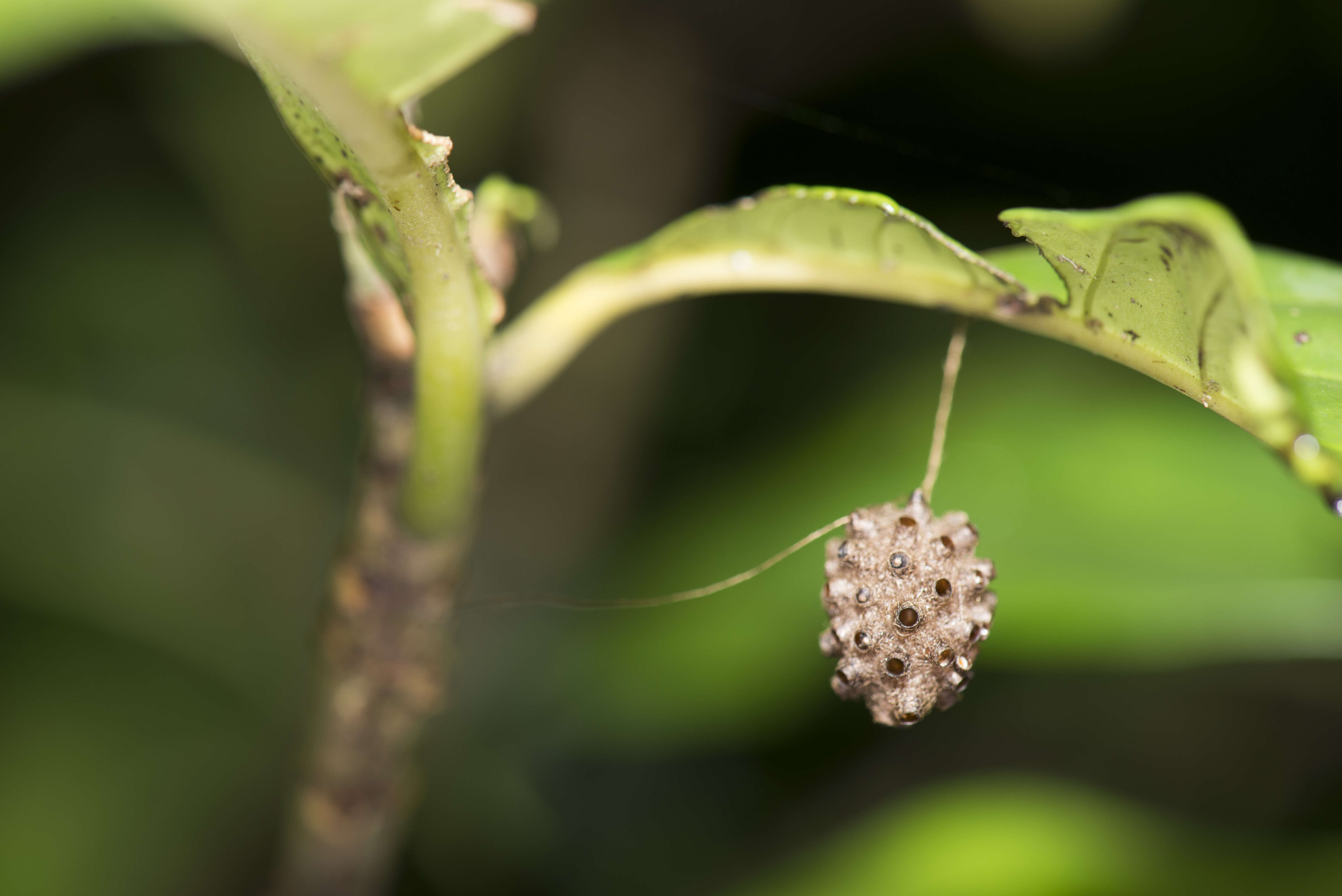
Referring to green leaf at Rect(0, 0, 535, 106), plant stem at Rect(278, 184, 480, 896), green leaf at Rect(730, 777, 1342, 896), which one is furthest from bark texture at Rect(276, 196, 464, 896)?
green leaf at Rect(730, 777, 1342, 896)

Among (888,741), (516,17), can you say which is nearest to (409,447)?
(516,17)

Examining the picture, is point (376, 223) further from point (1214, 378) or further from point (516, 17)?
point (1214, 378)

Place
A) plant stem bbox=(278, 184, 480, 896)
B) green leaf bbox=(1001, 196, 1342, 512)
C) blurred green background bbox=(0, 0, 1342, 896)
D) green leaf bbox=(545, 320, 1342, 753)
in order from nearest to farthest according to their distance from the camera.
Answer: green leaf bbox=(1001, 196, 1342, 512) < plant stem bbox=(278, 184, 480, 896) < green leaf bbox=(545, 320, 1342, 753) < blurred green background bbox=(0, 0, 1342, 896)

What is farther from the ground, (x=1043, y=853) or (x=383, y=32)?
(x=383, y=32)

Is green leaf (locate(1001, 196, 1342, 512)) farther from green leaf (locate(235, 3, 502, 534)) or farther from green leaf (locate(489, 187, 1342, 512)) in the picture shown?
green leaf (locate(235, 3, 502, 534))

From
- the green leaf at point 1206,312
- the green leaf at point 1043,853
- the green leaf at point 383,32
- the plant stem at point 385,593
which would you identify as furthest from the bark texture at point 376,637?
the green leaf at point 1043,853

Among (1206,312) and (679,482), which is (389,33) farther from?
(679,482)

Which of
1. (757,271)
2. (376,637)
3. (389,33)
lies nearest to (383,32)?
(389,33)
